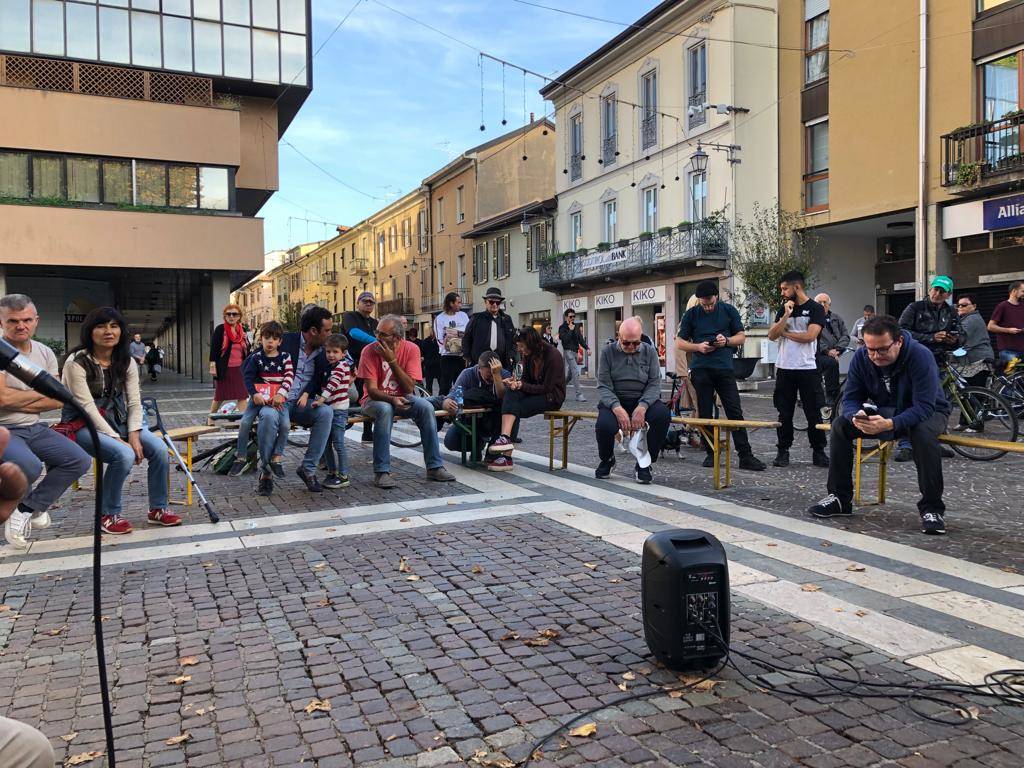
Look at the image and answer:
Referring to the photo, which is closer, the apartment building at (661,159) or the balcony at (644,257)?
the apartment building at (661,159)

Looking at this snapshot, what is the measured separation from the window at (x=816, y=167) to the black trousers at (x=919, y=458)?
18498 mm

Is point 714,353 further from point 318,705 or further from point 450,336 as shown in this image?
point 318,705

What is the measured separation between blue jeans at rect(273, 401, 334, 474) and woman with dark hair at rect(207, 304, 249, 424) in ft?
12.9

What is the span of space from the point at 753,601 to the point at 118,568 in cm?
376

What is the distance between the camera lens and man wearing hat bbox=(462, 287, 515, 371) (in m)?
10.0

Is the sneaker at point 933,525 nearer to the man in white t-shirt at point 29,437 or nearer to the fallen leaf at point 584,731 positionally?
the fallen leaf at point 584,731

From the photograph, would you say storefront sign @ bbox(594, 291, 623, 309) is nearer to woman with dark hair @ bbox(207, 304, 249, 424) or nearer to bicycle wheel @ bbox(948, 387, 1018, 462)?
woman with dark hair @ bbox(207, 304, 249, 424)

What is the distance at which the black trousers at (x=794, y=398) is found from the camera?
856 cm

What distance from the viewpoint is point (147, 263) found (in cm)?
2636

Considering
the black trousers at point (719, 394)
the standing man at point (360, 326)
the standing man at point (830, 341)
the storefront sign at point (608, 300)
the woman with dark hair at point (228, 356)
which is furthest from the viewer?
the storefront sign at point (608, 300)

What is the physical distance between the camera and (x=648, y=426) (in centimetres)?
802

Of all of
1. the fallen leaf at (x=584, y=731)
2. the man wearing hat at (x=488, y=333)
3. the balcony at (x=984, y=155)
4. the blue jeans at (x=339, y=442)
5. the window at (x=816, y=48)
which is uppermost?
the window at (x=816, y=48)

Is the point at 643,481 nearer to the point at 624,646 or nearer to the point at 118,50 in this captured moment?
the point at 624,646

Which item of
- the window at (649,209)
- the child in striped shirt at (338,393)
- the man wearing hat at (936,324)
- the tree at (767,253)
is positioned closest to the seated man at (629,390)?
the child in striped shirt at (338,393)
